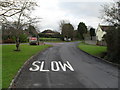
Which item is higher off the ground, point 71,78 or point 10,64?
point 10,64

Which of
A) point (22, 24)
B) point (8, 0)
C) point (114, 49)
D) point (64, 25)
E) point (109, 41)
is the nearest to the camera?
point (8, 0)

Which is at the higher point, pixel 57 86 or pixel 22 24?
pixel 22 24

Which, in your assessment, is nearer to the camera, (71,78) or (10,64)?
(71,78)

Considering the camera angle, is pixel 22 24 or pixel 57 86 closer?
pixel 57 86

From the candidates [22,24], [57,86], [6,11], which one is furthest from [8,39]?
[57,86]

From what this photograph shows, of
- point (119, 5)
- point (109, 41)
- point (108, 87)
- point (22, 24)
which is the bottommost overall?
point (108, 87)

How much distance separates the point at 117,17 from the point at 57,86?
16.9 meters

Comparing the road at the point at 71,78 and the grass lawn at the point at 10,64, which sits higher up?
the grass lawn at the point at 10,64

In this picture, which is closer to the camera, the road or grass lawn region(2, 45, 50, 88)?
the road

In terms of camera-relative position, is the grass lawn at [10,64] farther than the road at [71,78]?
Yes

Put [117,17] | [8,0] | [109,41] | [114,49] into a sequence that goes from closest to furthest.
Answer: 1. [8,0]
2. [114,49]
3. [109,41]
4. [117,17]

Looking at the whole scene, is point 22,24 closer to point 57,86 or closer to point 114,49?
point 114,49

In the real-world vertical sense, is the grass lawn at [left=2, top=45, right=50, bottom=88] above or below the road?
above

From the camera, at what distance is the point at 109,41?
827 inches
